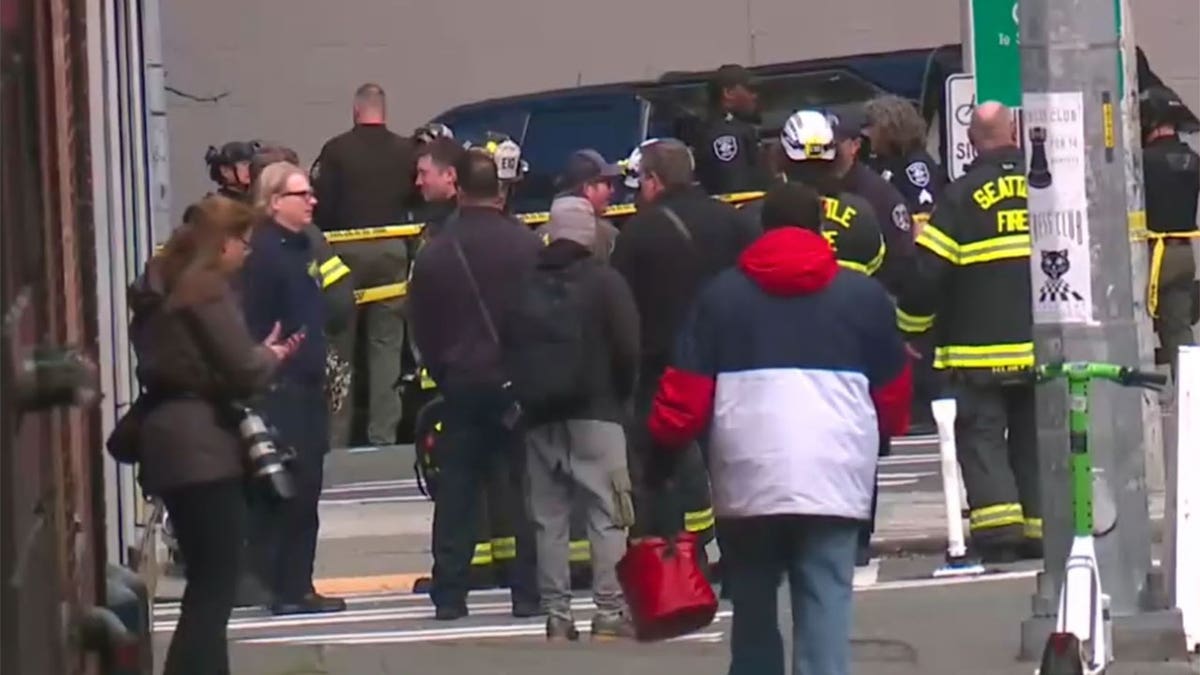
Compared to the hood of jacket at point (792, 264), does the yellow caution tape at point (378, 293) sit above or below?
above

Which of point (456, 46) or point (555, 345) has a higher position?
point (456, 46)

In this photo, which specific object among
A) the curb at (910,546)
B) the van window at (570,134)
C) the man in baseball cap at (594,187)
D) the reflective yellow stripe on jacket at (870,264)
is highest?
the van window at (570,134)

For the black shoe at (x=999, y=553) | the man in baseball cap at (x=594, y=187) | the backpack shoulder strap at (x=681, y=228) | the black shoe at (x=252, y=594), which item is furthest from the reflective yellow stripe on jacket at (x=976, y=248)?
the black shoe at (x=252, y=594)

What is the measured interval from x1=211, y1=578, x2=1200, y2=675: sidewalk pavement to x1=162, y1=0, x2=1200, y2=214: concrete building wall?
1192 cm

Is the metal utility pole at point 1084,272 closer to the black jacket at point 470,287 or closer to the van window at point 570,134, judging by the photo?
the black jacket at point 470,287

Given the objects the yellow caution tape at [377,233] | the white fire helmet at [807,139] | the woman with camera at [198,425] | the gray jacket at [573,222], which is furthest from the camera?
the yellow caution tape at [377,233]

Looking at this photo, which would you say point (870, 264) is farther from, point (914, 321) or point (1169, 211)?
point (1169, 211)

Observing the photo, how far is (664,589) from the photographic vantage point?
8.12 m

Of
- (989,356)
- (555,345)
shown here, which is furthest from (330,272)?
(989,356)

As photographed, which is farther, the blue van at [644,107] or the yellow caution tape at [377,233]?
the blue van at [644,107]

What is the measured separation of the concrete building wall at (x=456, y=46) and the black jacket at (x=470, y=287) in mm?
11212

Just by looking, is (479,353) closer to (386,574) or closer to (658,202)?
(658,202)

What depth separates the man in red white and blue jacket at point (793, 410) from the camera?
7.52m

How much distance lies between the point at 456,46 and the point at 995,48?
11.3m
